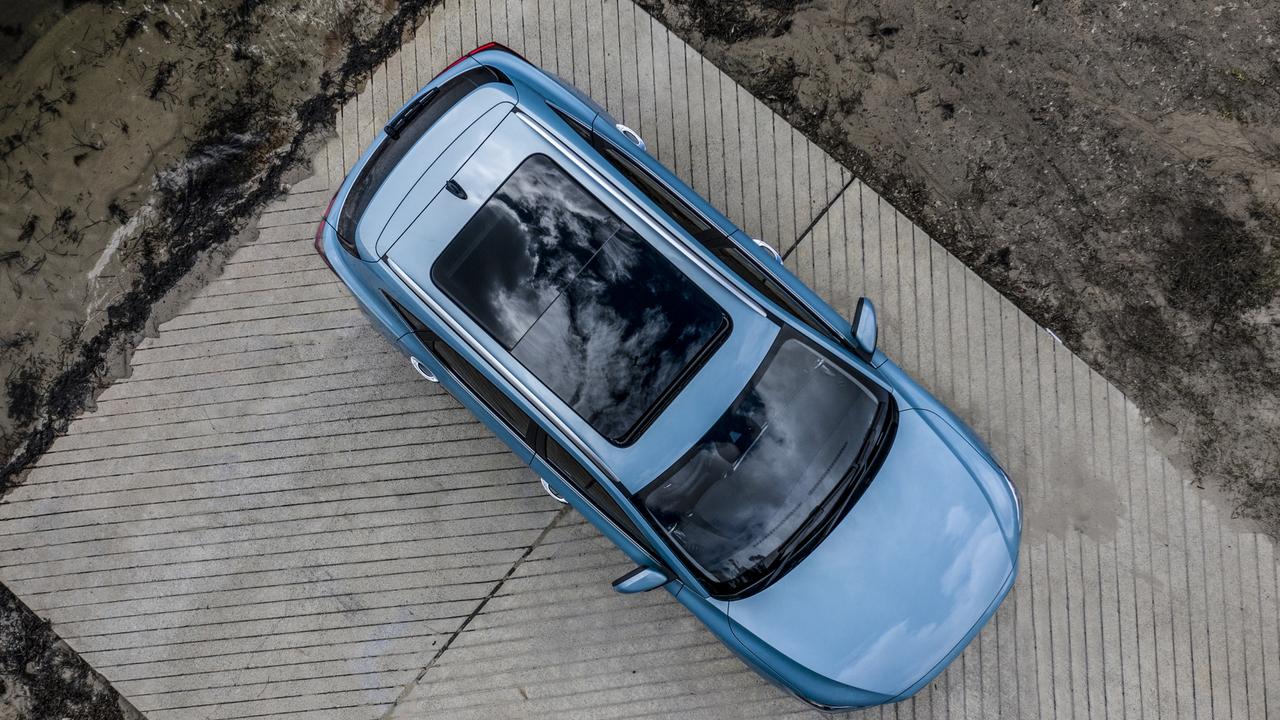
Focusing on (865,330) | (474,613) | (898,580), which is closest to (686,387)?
(865,330)

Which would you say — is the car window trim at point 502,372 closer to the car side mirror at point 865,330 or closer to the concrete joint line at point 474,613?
the concrete joint line at point 474,613

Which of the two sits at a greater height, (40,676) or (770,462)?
(770,462)

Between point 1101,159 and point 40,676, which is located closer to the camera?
point 1101,159

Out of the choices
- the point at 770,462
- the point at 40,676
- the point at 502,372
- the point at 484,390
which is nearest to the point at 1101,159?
the point at 770,462

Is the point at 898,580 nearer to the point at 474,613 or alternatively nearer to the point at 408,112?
the point at 474,613

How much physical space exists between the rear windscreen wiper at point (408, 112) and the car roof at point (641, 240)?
1.69 feet

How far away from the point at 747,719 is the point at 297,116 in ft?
18.2

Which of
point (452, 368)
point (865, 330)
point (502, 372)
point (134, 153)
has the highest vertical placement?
point (134, 153)

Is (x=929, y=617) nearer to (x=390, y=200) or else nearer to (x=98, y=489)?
(x=390, y=200)

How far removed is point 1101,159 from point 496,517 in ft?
16.5

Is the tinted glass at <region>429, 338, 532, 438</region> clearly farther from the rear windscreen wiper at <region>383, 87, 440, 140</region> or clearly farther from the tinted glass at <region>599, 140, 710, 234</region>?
the tinted glass at <region>599, 140, 710, 234</region>

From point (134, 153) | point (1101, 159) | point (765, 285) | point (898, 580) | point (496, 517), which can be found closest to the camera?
point (898, 580)

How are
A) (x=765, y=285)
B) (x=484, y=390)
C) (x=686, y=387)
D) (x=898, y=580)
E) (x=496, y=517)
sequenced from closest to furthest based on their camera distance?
1. (x=686, y=387)
2. (x=898, y=580)
3. (x=765, y=285)
4. (x=484, y=390)
5. (x=496, y=517)

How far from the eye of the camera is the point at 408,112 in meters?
4.21
